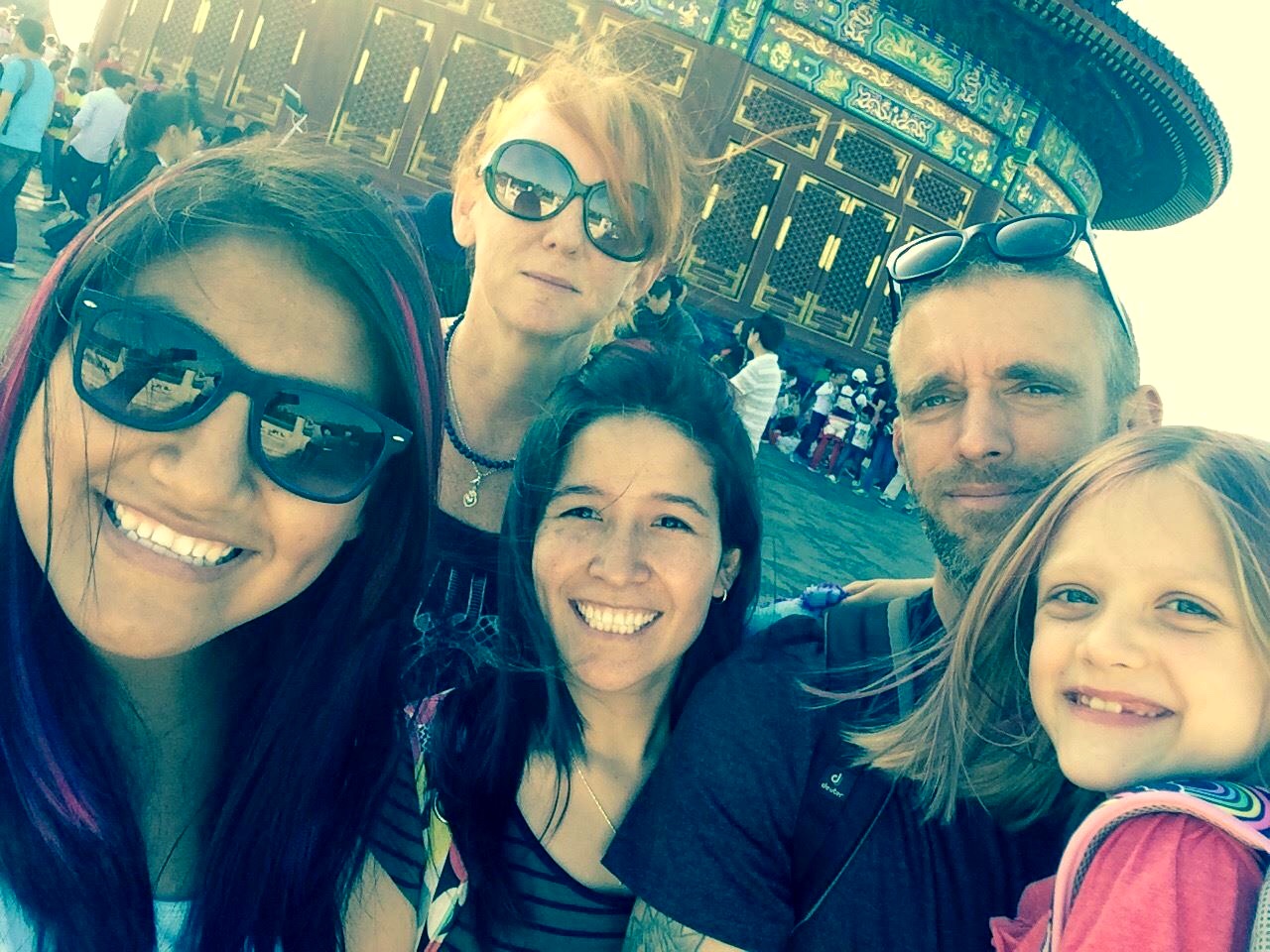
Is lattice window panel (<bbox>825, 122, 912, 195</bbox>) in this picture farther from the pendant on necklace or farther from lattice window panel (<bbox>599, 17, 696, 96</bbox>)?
the pendant on necklace

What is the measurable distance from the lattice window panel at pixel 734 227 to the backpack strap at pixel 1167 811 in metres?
11.5

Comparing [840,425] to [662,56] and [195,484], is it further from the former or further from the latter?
[195,484]

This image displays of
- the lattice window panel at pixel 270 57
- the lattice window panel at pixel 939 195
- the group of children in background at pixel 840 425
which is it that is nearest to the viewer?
the group of children in background at pixel 840 425

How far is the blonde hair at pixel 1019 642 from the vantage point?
1291 mm

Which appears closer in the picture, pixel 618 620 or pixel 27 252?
pixel 618 620

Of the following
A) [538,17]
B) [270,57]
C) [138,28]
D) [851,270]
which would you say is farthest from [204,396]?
[138,28]

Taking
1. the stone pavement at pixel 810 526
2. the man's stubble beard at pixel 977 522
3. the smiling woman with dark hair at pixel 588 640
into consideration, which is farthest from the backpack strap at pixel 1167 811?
the stone pavement at pixel 810 526

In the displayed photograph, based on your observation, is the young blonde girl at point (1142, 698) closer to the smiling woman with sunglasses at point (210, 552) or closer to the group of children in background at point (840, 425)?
the smiling woman with sunglasses at point (210, 552)

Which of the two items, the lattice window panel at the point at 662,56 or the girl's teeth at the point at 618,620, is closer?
the girl's teeth at the point at 618,620

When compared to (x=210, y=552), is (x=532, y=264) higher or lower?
higher

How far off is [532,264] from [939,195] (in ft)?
38.2

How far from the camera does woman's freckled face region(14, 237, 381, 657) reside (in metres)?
1.14

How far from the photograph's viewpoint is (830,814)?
1.46 m

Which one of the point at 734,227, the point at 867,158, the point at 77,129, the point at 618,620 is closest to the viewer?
the point at 618,620
